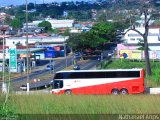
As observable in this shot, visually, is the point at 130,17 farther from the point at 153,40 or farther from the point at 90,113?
the point at 153,40

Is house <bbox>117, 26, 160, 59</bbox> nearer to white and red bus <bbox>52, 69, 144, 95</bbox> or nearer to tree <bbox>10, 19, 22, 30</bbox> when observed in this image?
white and red bus <bbox>52, 69, 144, 95</bbox>

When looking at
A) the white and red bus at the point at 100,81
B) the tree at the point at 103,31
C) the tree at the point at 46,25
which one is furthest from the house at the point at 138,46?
the tree at the point at 46,25

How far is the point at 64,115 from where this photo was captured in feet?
16.1

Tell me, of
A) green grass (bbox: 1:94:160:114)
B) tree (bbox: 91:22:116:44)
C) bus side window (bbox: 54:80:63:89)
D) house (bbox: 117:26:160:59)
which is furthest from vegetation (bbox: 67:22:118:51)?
green grass (bbox: 1:94:160:114)

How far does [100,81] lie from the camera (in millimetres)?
19688

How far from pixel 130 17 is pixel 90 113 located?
17.7 metres

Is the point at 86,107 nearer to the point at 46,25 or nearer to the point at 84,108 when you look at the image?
the point at 84,108

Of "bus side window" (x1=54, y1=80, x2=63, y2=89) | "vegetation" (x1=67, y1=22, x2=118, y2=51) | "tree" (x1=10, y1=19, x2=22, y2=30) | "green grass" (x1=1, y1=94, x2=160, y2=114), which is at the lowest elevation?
"bus side window" (x1=54, y1=80, x2=63, y2=89)

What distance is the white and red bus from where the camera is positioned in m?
19.1

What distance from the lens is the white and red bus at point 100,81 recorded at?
1911 cm

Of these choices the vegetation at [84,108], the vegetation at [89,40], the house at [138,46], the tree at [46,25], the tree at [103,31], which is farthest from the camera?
the tree at [46,25]

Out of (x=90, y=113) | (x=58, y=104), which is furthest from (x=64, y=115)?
(x=58, y=104)

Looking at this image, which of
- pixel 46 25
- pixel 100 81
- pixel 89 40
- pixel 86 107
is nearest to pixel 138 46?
pixel 89 40

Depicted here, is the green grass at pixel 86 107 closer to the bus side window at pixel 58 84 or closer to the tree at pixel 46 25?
the bus side window at pixel 58 84
